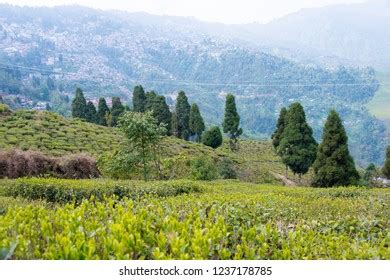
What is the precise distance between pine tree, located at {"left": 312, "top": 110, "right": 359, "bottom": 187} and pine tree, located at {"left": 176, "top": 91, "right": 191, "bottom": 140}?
30148mm

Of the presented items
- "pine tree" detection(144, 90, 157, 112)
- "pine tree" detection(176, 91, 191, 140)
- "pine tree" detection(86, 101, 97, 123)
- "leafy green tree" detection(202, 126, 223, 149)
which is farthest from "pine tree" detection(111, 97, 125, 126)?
"leafy green tree" detection(202, 126, 223, 149)

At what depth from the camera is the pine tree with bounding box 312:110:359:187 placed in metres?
27.4

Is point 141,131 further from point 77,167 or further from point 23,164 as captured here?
point 23,164

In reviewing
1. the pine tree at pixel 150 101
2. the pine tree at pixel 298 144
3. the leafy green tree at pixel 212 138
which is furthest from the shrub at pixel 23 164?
the pine tree at pixel 150 101

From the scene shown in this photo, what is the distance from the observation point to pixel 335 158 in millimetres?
27562

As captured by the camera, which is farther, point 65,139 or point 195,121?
point 195,121

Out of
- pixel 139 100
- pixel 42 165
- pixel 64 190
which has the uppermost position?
pixel 64 190

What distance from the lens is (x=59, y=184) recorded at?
41.0 ft

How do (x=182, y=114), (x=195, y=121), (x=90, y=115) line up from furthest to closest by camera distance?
1. (x=90, y=115)
2. (x=182, y=114)
3. (x=195, y=121)

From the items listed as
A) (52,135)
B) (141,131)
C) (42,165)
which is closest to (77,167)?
(42,165)

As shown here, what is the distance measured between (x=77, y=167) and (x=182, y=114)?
3478cm

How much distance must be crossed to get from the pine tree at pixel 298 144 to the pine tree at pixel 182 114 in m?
23.2

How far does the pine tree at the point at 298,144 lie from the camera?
112ft

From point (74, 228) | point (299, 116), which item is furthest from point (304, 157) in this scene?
point (74, 228)
